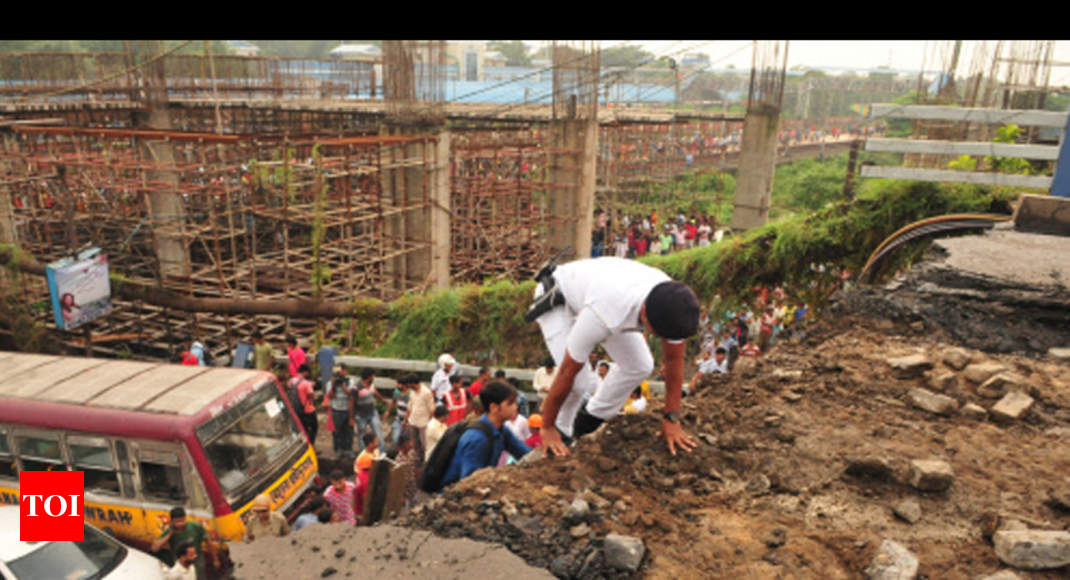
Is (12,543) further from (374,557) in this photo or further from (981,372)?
(981,372)

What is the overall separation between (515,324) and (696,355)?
2898 millimetres

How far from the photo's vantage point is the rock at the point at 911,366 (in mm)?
4336

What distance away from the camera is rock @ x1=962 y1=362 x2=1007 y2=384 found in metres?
4.18

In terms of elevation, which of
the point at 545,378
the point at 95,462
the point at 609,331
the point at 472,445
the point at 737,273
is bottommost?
the point at 95,462

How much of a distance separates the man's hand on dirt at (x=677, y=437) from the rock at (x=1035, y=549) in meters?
1.43

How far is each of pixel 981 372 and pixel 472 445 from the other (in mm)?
3245

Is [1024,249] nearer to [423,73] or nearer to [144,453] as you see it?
[144,453]

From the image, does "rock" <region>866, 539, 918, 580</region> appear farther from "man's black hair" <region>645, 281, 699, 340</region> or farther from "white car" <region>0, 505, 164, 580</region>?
"white car" <region>0, 505, 164, 580</region>

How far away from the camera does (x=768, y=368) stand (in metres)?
4.82

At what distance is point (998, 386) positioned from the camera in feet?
13.4

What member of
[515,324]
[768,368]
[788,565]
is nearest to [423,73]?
[515,324]

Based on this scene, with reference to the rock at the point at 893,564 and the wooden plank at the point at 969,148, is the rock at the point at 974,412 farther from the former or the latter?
the wooden plank at the point at 969,148

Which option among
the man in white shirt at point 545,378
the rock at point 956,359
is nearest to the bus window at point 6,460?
the man in white shirt at point 545,378

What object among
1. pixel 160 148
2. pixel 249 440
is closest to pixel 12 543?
pixel 249 440
